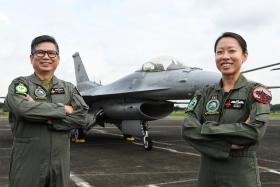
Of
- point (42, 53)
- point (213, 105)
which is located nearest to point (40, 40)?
point (42, 53)

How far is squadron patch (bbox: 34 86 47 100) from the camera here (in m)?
2.79

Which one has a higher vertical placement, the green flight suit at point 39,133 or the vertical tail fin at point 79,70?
the vertical tail fin at point 79,70

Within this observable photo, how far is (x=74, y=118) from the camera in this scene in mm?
2852

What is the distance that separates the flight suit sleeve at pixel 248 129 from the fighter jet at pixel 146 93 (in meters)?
7.13

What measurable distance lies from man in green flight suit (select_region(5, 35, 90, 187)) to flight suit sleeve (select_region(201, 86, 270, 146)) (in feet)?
4.04

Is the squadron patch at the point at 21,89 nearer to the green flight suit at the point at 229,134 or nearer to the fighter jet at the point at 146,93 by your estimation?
the green flight suit at the point at 229,134

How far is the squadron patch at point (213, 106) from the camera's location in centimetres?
243

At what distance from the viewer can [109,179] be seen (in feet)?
20.9

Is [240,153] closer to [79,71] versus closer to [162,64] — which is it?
[162,64]

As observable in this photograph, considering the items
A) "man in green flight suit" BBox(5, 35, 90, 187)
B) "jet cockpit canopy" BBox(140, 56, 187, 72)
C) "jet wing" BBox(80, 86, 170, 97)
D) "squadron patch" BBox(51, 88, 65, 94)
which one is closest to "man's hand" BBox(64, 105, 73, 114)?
"man in green flight suit" BBox(5, 35, 90, 187)

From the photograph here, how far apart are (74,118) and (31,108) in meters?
0.39

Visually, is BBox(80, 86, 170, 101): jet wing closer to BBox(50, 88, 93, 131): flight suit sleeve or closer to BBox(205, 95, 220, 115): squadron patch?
BBox(50, 88, 93, 131): flight suit sleeve

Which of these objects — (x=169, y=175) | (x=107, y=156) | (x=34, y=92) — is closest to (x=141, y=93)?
(x=107, y=156)

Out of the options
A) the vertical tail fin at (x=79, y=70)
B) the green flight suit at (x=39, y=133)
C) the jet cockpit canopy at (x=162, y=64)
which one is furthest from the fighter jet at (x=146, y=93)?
the green flight suit at (x=39, y=133)
